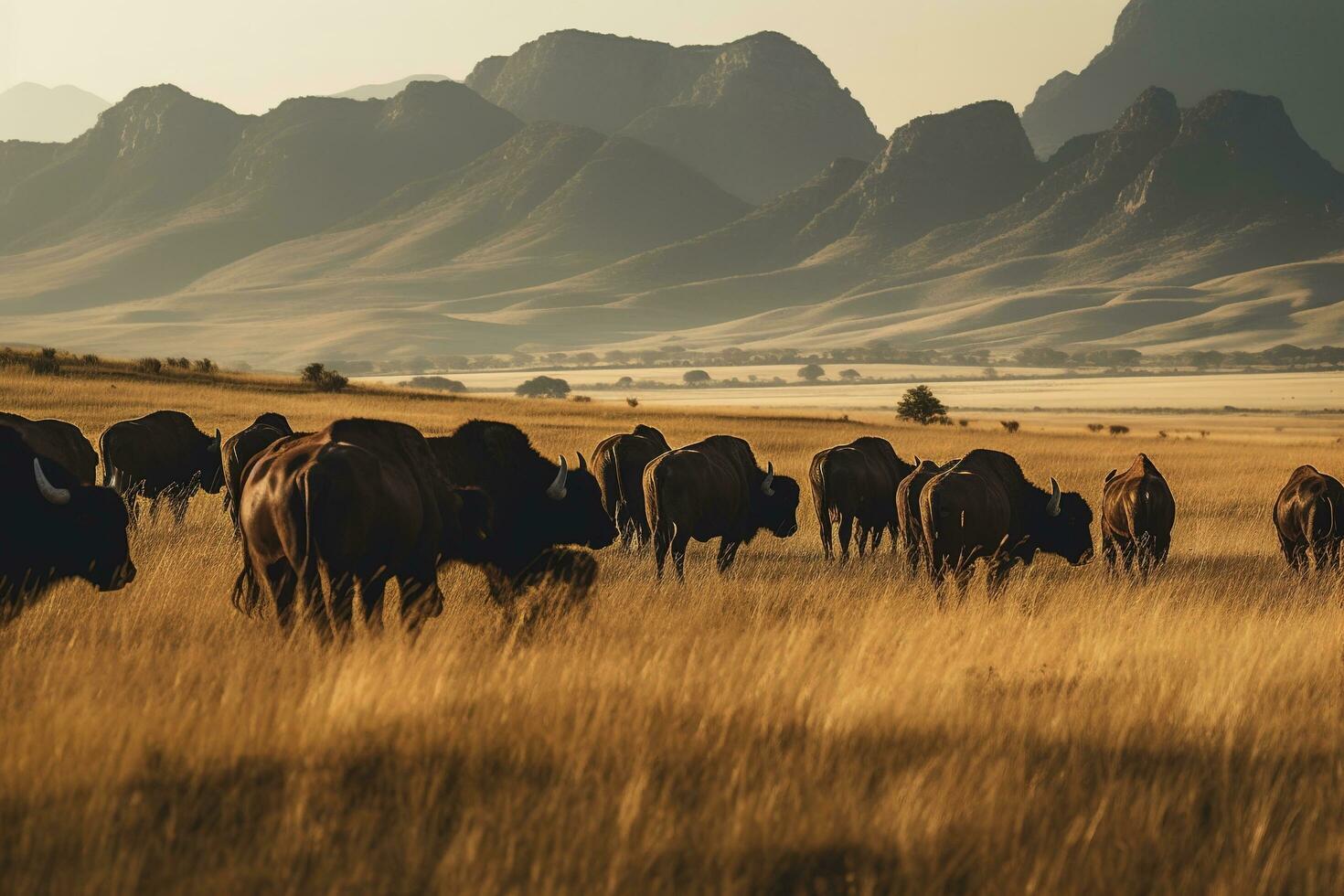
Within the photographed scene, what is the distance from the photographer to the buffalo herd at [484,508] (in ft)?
26.2

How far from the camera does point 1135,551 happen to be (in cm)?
1611

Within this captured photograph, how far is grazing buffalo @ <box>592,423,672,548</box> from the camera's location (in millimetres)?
17938

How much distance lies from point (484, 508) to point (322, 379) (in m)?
51.0

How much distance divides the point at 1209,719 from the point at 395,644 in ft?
14.3

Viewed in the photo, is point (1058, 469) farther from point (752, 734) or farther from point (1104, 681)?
point (752, 734)

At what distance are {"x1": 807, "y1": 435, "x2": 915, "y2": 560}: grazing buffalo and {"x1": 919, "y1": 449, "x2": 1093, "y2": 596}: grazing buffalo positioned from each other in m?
2.74

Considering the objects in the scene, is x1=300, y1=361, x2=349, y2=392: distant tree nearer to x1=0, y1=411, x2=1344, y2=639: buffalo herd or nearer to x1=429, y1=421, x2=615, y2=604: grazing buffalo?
x1=0, y1=411, x2=1344, y2=639: buffalo herd

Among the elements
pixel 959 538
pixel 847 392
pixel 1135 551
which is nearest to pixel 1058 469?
pixel 1135 551

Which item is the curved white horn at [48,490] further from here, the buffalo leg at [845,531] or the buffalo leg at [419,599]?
the buffalo leg at [845,531]

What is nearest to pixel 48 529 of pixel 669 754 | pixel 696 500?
pixel 669 754

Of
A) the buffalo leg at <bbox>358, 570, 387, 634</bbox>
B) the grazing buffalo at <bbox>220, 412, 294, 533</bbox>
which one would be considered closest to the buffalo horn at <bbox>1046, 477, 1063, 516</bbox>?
the buffalo leg at <bbox>358, 570, 387, 634</bbox>

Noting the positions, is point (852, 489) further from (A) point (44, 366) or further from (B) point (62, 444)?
(A) point (44, 366)

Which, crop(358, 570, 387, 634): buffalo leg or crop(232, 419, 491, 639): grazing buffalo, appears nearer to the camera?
crop(232, 419, 491, 639): grazing buffalo

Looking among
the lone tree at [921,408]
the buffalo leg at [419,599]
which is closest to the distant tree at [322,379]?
the lone tree at [921,408]
